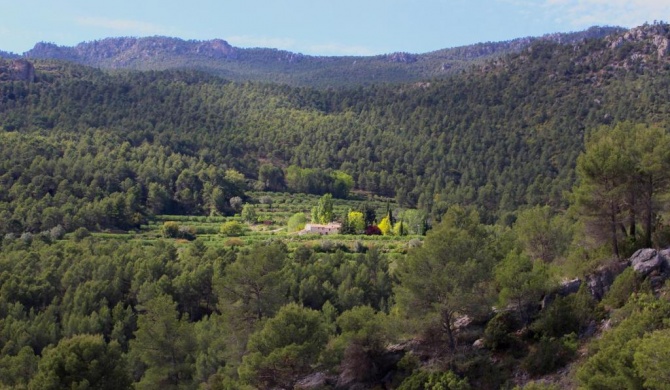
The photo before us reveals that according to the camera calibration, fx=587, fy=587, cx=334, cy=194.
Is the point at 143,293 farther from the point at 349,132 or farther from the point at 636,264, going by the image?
the point at 349,132

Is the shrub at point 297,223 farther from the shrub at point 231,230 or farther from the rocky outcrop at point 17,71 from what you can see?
the rocky outcrop at point 17,71

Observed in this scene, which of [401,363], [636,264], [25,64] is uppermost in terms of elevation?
[25,64]

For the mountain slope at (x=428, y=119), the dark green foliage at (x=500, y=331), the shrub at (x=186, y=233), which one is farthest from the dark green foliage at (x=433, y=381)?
the mountain slope at (x=428, y=119)

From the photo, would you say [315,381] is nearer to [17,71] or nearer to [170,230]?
[170,230]

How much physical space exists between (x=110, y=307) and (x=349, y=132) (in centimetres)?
10023

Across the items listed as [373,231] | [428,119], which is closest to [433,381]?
[373,231]

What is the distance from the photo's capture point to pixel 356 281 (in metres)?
45.1

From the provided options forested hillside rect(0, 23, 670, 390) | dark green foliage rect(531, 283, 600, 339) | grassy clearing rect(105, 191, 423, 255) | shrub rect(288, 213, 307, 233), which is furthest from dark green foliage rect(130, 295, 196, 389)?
shrub rect(288, 213, 307, 233)

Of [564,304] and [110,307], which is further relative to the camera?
[110,307]

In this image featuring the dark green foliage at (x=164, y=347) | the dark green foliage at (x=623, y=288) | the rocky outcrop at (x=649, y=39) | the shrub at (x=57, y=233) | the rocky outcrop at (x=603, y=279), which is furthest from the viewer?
the rocky outcrop at (x=649, y=39)

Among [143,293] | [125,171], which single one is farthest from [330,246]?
[125,171]

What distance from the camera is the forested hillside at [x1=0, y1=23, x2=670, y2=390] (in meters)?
22.0

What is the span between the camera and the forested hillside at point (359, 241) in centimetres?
2202

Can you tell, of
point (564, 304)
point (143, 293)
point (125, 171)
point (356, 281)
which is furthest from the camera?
point (125, 171)
